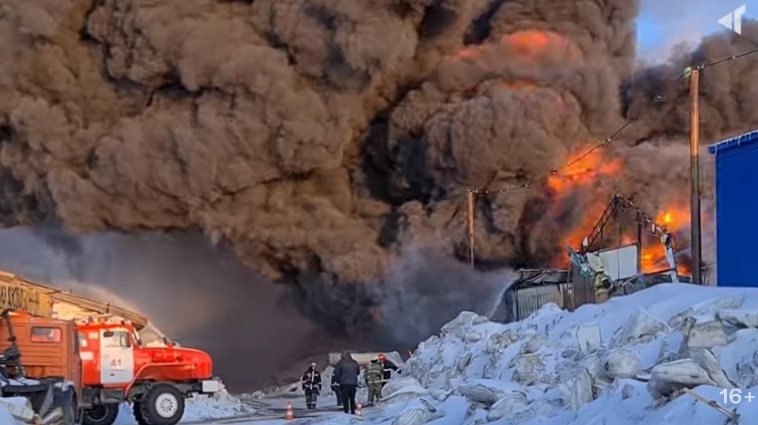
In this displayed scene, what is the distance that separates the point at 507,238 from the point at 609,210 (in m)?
5.49

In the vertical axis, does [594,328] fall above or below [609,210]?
below

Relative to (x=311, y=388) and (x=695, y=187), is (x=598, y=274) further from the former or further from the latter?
(x=311, y=388)

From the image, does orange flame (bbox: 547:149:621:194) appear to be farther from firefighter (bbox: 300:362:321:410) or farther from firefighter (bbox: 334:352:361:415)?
firefighter (bbox: 334:352:361:415)

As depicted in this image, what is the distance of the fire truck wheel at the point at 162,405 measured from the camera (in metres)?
21.9

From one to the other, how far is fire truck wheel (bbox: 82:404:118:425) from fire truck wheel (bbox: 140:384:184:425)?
90 cm

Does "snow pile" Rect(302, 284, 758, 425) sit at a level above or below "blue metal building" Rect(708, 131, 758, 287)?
below

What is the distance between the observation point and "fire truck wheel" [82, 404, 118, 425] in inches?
884

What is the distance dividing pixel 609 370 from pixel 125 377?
42.6ft

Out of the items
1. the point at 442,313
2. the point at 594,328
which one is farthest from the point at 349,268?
the point at 594,328

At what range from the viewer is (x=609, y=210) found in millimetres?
32531

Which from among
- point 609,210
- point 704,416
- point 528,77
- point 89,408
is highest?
point 528,77

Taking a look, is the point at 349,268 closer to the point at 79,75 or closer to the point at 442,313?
the point at 442,313

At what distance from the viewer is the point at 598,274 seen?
27734 millimetres

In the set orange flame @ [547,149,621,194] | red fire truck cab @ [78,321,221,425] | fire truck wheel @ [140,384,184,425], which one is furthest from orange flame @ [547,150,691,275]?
fire truck wheel @ [140,384,184,425]
